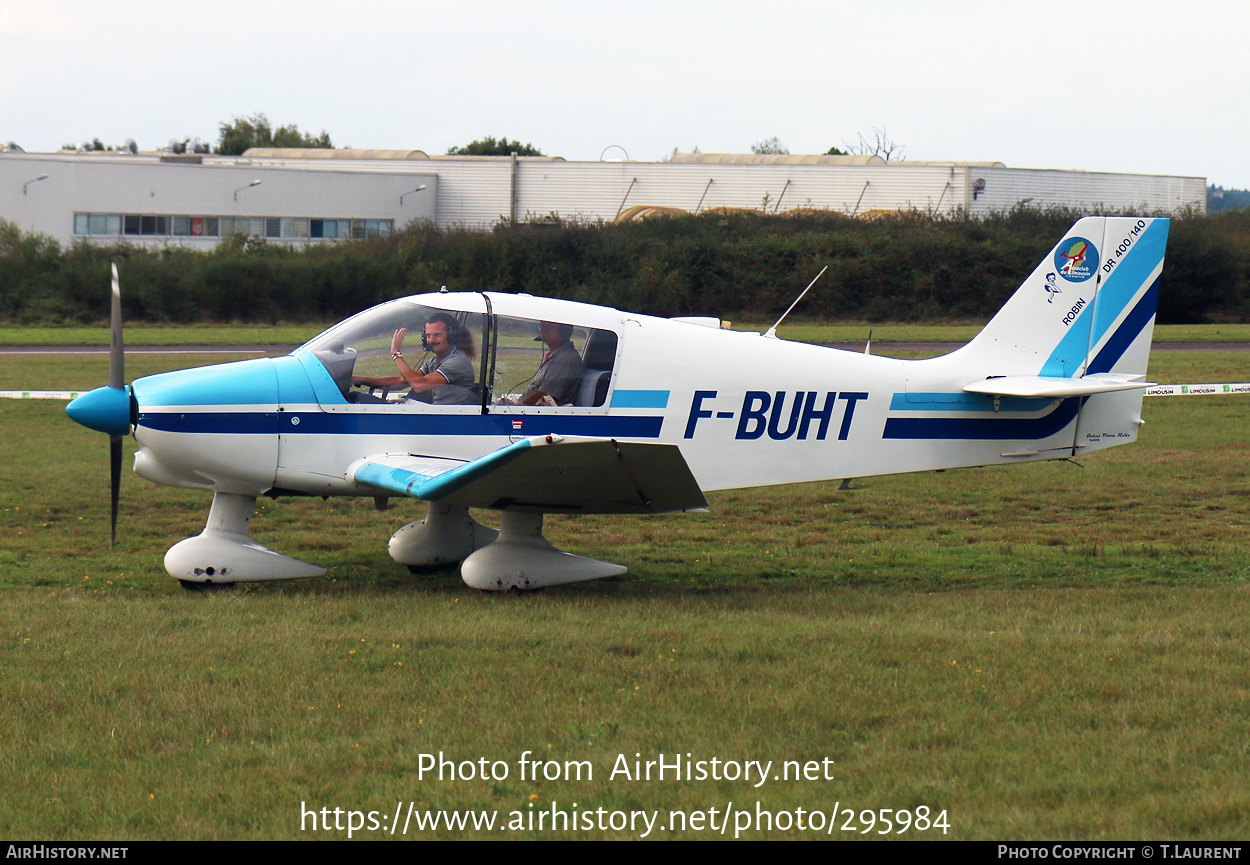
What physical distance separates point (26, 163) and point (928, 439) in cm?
4995

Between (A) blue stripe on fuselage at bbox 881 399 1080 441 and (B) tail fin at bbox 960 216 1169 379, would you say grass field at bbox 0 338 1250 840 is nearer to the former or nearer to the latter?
(A) blue stripe on fuselage at bbox 881 399 1080 441

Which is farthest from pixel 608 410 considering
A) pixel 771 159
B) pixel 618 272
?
pixel 771 159

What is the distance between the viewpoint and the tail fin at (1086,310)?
28.7ft

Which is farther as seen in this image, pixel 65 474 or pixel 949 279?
pixel 949 279

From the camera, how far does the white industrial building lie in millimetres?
50344

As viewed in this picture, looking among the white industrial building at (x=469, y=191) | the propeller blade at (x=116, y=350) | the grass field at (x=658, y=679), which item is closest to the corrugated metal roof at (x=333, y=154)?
the white industrial building at (x=469, y=191)

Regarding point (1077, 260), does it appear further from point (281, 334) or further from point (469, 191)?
point (469, 191)

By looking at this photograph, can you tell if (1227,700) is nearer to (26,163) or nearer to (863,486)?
(863,486)

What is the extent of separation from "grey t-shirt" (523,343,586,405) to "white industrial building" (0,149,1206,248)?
4189 centimetres

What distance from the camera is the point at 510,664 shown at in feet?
19.6

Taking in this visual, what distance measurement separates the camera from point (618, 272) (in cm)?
4088

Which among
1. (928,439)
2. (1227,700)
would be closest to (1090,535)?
(928,439)

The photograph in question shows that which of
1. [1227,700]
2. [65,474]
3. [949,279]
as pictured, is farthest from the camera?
[949,279]

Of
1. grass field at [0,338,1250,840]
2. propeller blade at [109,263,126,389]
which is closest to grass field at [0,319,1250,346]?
grass field at [0,338,1250,840]
